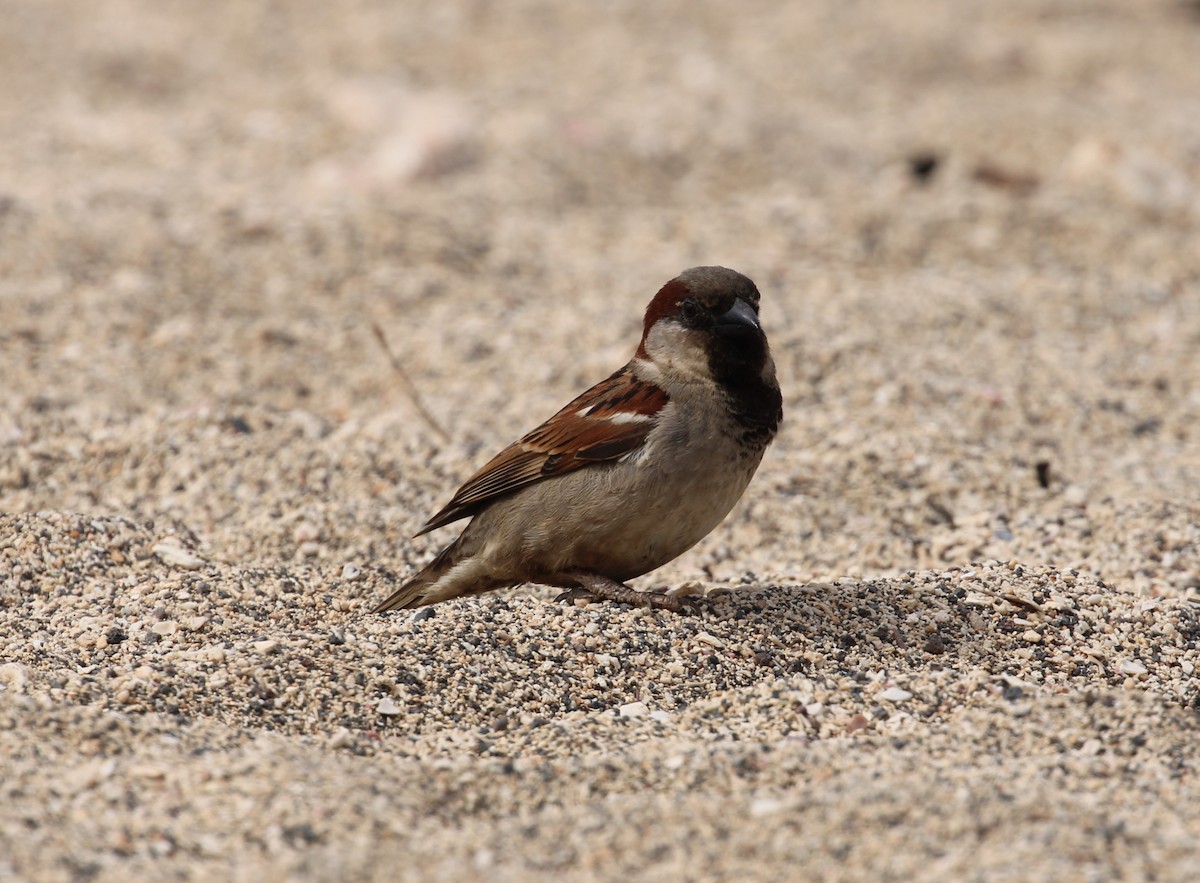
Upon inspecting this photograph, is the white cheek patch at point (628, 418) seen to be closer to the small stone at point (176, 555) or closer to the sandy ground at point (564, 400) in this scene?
the sandy ground at point (564, 400)

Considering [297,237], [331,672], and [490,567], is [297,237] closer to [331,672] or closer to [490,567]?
[490,567]

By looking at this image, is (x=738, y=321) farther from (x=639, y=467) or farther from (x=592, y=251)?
(x=592, y=251)

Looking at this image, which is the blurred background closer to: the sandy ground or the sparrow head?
the sandy ground

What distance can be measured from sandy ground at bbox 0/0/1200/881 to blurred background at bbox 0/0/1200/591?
1.1 inches

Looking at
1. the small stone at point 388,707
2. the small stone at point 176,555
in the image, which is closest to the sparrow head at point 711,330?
the small stone at point 388,707

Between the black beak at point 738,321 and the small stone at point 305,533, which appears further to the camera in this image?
the small stone at point 305,533

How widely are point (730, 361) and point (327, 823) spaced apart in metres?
1.76

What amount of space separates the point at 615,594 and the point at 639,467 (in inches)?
14.7

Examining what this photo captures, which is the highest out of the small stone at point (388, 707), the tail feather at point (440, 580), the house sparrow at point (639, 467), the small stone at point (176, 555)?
the house sparrow at point (639, 467)

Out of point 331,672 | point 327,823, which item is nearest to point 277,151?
point 331,672

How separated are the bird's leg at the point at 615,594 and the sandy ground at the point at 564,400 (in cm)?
13

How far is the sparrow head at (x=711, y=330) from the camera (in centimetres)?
411

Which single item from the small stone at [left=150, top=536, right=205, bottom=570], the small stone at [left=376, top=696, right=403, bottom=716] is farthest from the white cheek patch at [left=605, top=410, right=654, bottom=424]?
the small stone at [left=150, top=536, right=205, bottom=570]

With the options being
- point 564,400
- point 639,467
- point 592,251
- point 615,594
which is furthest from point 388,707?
point 592,251
